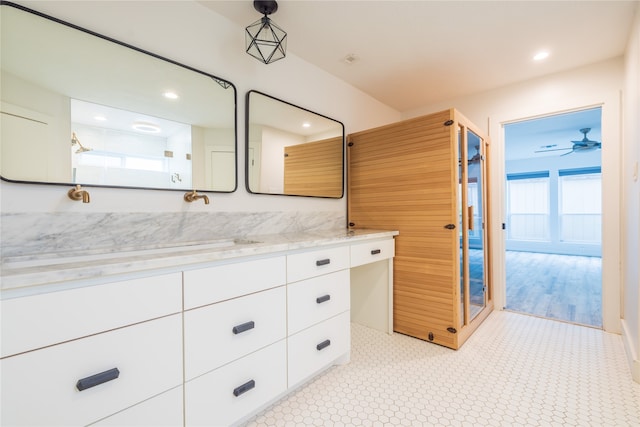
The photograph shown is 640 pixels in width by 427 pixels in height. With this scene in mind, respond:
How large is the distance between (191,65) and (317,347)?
186 centimetres

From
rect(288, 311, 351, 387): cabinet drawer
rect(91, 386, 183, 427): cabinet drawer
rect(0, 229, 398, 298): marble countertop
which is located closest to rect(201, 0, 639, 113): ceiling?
rect(0, 229, 398, 298): marble countertop

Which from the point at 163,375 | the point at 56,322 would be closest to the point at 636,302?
the point at 163,375

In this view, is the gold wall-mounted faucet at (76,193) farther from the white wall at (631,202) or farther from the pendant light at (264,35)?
the white wall at (631,202)

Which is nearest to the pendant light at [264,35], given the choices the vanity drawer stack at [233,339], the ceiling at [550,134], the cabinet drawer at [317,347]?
the vanity drawer stack at [233,339]

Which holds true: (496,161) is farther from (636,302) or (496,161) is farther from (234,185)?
(234,185)

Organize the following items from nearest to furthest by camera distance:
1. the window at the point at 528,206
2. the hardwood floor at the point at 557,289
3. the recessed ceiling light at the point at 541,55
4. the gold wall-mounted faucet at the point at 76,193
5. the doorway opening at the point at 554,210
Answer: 1. the gold wall-mounted faucet at the point at 76,193
2. the recessed ceiling light at the point at 541,55
3. the hardwood floor at the point at 557,289
4. the doorway opening at the point at 554,210
5. the window at the point at 528,206

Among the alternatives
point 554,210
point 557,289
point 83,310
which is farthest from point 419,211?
point 554,210

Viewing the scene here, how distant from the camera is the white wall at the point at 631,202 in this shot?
5.67 feet

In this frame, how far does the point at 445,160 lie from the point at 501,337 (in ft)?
5.03

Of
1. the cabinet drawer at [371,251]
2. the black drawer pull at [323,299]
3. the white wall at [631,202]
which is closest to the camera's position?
the black drawer pull at [323,299]

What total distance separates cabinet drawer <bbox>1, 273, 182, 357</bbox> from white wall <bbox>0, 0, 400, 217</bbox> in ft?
2.04

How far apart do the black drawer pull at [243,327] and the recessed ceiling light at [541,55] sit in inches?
117

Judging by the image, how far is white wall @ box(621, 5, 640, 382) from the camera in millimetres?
1728

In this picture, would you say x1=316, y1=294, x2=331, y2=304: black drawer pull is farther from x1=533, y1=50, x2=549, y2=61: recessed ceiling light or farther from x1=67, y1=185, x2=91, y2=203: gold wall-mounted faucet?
x1=533, y1=50, x2=549, y2=61: recessed ceiling light
